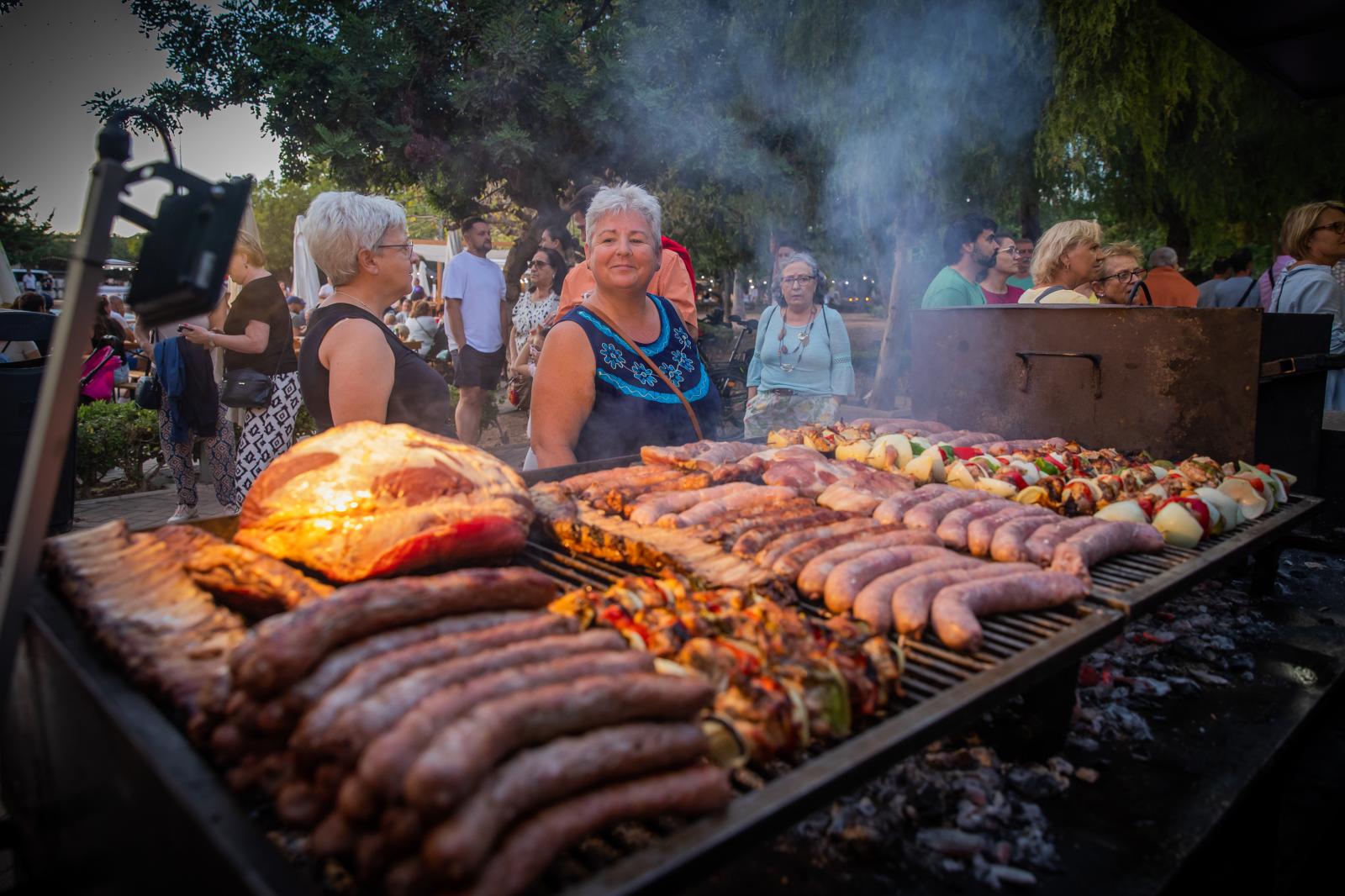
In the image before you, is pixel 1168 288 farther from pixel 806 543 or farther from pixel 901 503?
pixel 806 543

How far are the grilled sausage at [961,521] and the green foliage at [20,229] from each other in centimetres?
3755

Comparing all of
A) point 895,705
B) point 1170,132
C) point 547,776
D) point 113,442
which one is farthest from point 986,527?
point 1170,132

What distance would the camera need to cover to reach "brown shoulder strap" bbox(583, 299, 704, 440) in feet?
14.5

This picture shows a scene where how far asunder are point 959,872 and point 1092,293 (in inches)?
236

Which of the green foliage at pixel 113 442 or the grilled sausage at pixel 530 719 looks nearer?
the grilled sausage at pixel 530 719

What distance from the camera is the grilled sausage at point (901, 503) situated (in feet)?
11.4

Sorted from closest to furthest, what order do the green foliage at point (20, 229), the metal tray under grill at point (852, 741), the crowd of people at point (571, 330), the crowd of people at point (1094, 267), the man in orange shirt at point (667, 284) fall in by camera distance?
the metal tray under grill at point (852, 741), the crowd of people at point (571, 330), the crowd of people at point (1094, 267), the man in orange shirt at point (667, 284), the green foliage at point (20, 229)

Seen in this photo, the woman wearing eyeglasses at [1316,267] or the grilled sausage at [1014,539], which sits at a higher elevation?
the woman wearing eyeglasses at [1316,267]

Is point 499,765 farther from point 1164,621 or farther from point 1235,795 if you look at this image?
point 1164,621

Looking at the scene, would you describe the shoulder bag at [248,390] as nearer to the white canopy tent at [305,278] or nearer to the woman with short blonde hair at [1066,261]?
the woman with short blonde hair at [1066,261]

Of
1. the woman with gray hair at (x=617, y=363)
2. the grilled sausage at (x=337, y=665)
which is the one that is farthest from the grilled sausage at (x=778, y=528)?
the woman with gray hair at (x=617, y=363)

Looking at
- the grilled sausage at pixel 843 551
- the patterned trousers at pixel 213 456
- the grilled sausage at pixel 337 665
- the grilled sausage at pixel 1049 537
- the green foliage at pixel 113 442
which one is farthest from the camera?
the green foliage at pixel 113 442

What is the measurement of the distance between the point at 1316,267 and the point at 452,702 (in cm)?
831

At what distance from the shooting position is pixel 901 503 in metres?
3.58
